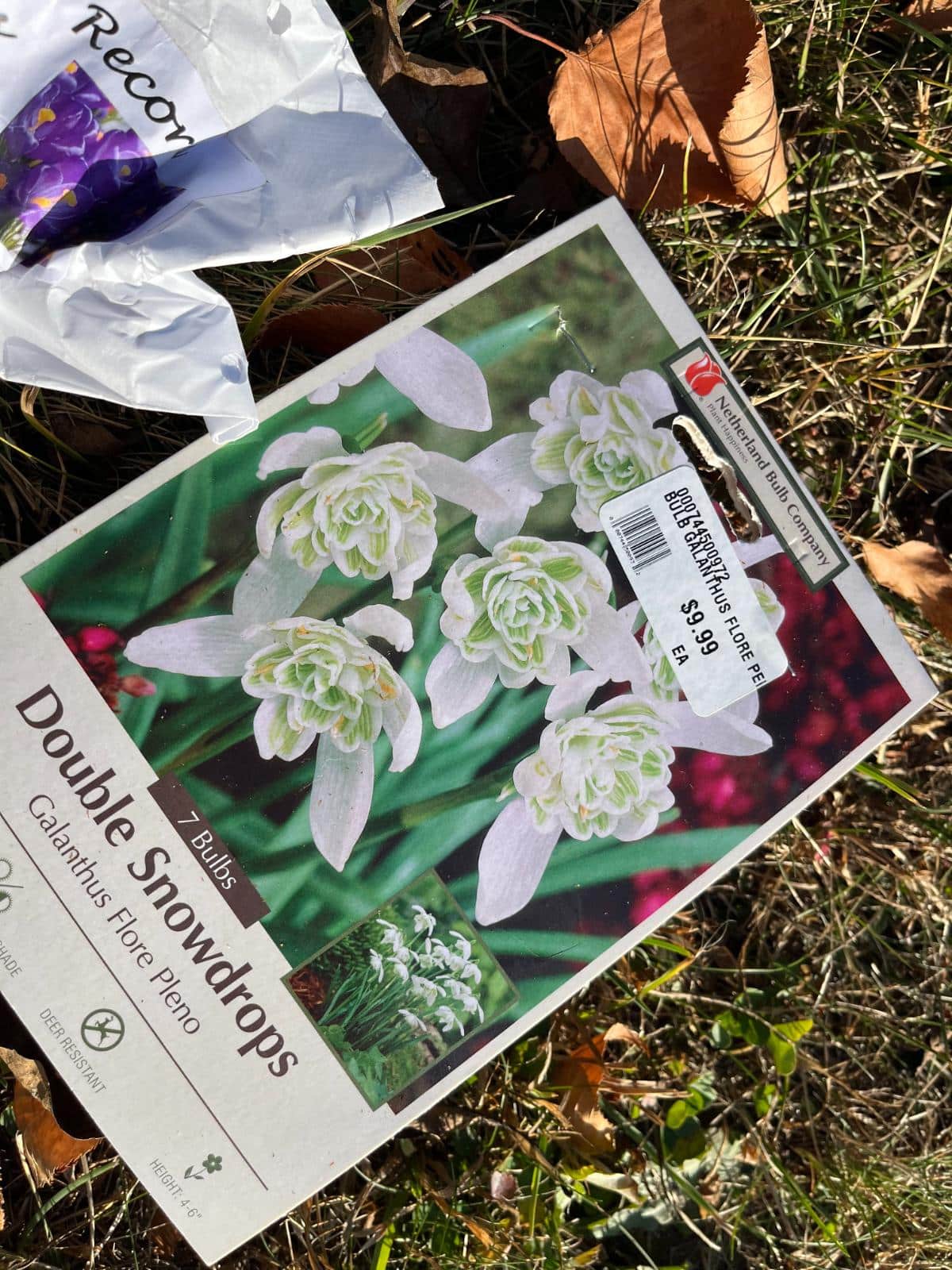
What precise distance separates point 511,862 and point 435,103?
27.0 inches

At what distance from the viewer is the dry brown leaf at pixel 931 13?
950 mm

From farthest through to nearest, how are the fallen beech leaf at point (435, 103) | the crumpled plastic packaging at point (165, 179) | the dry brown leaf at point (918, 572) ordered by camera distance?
the dry brown leaf at point (918, 572) < the fallen beech leaf at point (435, 103) < the crumpled plastic packaging at point (165, 179)

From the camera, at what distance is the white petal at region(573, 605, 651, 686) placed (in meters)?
0.83

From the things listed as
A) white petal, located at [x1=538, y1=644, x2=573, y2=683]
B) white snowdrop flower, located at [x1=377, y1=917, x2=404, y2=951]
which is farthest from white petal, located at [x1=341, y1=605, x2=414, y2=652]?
white snowdrop flower, located at [x1=377, y1=917, x2=404, y2=951]

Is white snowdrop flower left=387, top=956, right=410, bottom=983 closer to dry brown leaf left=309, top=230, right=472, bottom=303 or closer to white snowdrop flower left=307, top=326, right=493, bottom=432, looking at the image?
white snowdrop flower left=307, top=326, right=493, bottom=432

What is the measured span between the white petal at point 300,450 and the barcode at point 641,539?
25 centimetres

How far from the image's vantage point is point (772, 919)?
1040 mm

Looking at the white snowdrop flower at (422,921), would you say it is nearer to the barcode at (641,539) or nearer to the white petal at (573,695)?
A: the white petal at (573,695)

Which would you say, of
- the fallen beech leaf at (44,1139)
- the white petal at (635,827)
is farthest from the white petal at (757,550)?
the fallen beech leaf at (44,1139)

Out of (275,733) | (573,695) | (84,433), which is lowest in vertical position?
(573,695)

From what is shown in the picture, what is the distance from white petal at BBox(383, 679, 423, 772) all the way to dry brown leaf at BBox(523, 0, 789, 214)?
20.3 inches

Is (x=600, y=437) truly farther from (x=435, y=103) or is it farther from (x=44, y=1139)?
(x=44, y=1139)

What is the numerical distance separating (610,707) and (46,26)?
698mm

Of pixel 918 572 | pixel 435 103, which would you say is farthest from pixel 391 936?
pixel 435 103
